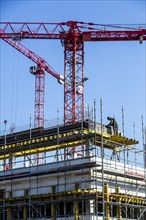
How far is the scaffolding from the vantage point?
3231 centimetres

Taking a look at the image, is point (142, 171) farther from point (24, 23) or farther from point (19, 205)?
point (24, 23)

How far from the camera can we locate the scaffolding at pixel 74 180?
32.3m

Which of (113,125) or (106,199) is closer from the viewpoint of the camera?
(106,199)

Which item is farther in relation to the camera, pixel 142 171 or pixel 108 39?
pixel 108 39

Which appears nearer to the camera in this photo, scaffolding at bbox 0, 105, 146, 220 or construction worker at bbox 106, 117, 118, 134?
scaffolding at bbox 0, 105, 146, 220

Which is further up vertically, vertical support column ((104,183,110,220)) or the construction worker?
the construction worker

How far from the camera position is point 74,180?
33344mm

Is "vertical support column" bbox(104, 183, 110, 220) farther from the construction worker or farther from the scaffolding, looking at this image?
the construction worker

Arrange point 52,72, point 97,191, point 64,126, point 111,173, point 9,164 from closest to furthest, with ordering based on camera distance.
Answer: point 97,191 < point 111,173 < point 64,126 < point 9,164 < point 52,72

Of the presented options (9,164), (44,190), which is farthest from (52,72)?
(44,190)

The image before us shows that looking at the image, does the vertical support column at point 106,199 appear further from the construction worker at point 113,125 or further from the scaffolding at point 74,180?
the construction worker at point 113,125

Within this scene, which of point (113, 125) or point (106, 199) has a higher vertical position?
point (113, 125)

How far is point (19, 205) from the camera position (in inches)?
1380

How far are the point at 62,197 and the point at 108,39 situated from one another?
30830 millimetres
